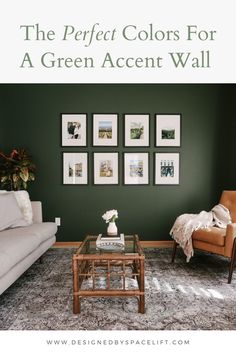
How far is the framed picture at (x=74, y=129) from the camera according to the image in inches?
162

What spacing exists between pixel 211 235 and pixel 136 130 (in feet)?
6.07

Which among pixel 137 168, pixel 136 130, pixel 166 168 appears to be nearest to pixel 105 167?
pixel 137 168

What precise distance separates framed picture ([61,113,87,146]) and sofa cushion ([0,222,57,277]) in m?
1.31

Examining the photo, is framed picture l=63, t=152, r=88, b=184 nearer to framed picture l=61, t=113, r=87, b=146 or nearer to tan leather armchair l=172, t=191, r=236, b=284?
framed picture l=61, t=113, r=87, b=146

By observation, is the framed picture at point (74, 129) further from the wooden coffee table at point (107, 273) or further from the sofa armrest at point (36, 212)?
the wooden coffee table at point (107, 273)

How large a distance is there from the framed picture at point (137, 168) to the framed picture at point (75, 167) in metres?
0.59

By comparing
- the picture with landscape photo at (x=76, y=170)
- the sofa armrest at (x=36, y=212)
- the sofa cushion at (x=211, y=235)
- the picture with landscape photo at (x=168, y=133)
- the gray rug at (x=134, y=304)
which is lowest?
the gray rug at (x=134, y=304)

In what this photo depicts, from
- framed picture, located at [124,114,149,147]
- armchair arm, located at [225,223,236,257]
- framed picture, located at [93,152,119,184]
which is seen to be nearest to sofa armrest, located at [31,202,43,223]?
framed picture, located at [93,152,119,184]

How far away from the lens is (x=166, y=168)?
4160 millimetres
